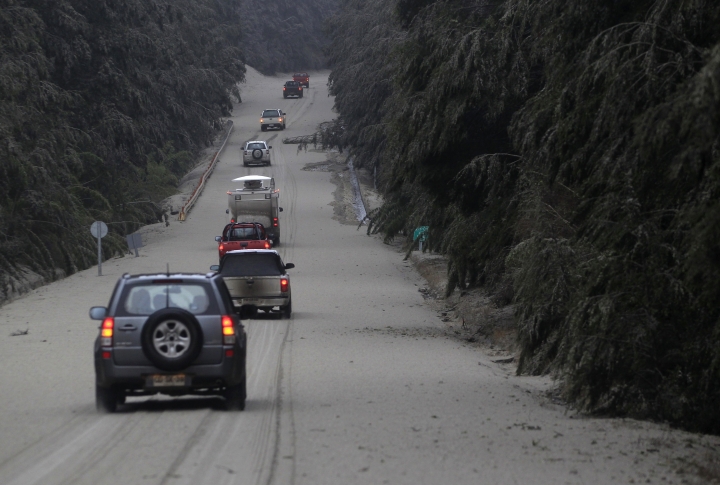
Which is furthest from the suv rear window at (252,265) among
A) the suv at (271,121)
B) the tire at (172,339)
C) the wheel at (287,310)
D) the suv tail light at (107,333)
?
the suv at (271,121)

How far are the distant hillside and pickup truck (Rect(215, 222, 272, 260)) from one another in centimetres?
9897

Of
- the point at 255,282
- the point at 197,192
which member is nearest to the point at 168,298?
the point at 255,282

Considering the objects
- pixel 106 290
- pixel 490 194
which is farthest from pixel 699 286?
pixel 106 290

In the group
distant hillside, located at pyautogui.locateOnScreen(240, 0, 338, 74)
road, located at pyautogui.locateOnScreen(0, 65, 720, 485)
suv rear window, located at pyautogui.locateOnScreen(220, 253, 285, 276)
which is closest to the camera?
road, located at pyautogui.locateOnScreen(0, 65, 720, 485)

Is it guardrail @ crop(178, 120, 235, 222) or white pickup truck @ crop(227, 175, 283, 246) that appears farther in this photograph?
guardrail @ crop(178, 120, 235, 222)

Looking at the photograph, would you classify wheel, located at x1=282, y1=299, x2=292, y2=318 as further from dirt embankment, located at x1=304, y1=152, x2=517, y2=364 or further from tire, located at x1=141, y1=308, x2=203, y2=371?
tire, located at x1=141, y1=308, x2=203, y2=371

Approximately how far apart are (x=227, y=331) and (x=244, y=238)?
2480cm

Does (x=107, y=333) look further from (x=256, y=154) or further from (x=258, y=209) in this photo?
(x=256, y=154)

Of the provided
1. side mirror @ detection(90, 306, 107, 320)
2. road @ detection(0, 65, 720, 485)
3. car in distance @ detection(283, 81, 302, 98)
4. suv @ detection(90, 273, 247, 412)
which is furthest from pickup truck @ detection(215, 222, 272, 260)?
car in distance @ detection(283, 81, 302, 98)

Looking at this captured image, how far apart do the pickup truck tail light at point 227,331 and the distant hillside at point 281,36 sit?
406ft

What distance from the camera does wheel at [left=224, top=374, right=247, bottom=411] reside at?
473 inches

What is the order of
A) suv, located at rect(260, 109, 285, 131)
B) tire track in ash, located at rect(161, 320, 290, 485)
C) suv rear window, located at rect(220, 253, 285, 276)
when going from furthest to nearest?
suv, located at rect(260, 109, 285, 131), suv rear window, located at rect(220, 253, 285, 276), tire track in ash, located at rect(161, 320, 290, 485)

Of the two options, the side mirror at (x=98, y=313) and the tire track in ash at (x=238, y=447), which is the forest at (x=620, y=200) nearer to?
the tire track in ash at (x=238, y=447)

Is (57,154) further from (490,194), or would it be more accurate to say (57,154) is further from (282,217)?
(490,194)
